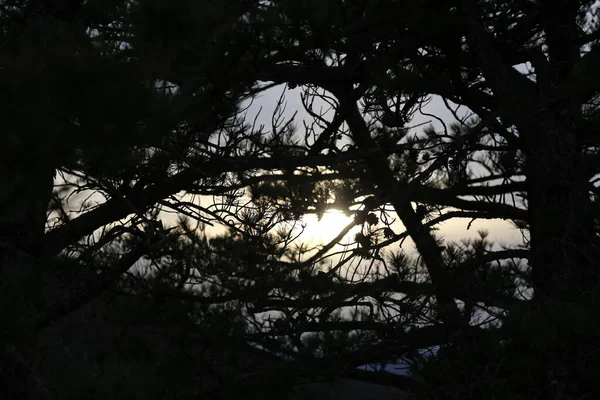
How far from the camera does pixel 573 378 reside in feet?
4.79

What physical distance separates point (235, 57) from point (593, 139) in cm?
204

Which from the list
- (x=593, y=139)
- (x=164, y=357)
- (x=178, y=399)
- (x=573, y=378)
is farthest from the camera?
(x=164, y=357)

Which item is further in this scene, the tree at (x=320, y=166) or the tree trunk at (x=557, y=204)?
the tree trunk at (x=557, y=204)

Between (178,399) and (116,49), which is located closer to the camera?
(116,49)

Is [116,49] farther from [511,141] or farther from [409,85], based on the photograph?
[511,141]

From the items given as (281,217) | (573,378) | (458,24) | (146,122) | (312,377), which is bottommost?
(573,378)

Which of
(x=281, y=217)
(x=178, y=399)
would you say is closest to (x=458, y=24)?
(x=281, y=217)

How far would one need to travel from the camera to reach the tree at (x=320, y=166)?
1516 mm

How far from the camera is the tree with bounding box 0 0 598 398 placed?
4.97 ft

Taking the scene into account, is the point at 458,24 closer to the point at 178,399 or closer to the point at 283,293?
the point at 283,293

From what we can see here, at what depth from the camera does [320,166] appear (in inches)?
133

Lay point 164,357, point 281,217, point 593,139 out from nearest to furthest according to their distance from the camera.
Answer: point 593,139 → point 281,217 → point 164,357

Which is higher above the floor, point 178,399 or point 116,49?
point 116,49

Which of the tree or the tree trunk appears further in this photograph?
the tree trunk
